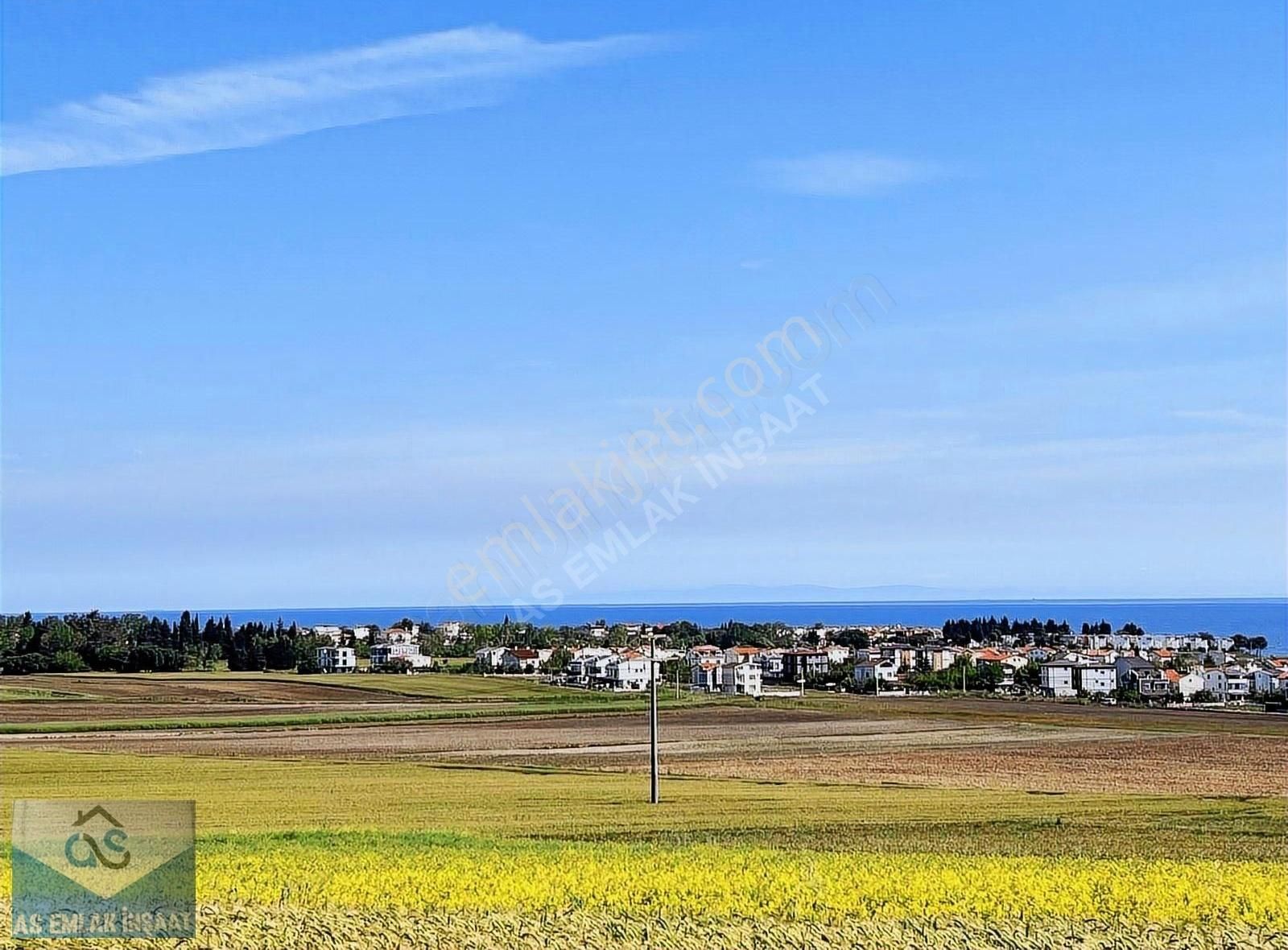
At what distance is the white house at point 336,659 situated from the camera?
5433 inches

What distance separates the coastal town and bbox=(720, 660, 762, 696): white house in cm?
10

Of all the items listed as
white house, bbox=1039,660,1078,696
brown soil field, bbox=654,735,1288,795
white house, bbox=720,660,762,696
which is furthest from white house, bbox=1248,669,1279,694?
brown soil field, bbox=654,735,1288,795

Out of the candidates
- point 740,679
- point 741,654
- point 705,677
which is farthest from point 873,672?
point 741,654

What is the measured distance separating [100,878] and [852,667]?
413 ft

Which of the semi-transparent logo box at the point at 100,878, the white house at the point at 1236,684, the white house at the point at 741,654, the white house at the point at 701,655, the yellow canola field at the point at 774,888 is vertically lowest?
the white house at the point at 1236,684

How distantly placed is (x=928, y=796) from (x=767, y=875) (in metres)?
28.6

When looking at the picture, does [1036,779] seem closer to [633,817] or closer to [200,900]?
[633,817]

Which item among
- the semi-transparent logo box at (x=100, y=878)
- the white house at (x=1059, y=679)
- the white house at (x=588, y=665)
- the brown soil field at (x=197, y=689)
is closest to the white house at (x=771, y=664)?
the white house at (x=588, y=665)

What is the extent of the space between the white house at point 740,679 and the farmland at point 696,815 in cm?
1910

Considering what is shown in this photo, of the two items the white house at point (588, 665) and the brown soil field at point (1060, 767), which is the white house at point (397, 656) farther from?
the brown soil field at point (1060, 767)

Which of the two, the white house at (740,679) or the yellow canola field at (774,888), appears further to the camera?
the white house at (740,679)

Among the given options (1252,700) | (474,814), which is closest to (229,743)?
(474,814)

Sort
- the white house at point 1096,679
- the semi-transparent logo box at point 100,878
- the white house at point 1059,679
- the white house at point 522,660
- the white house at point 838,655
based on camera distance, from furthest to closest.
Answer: the white house at point 838,655
the white house at point 522,660
the white house at point 1096,679
the white house at point 1059,679
the semi-transparent logo box at point 100,878

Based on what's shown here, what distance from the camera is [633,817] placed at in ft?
105
